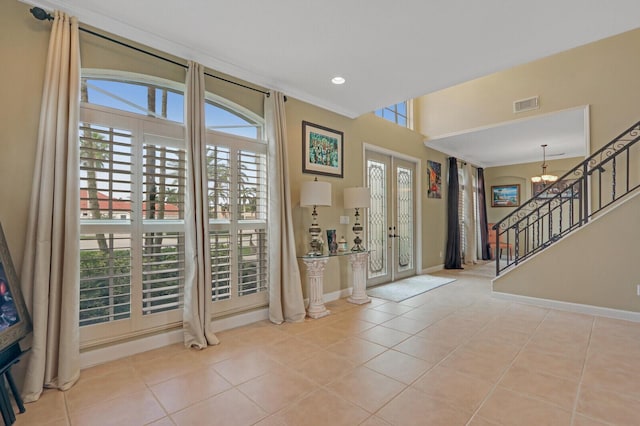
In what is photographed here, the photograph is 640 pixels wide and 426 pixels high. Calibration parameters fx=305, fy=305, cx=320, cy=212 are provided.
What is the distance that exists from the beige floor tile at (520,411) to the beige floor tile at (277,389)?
3.72 ft

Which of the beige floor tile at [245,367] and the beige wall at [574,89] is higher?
the beige wall at [574,89]

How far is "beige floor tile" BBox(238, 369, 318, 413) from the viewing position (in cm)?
200

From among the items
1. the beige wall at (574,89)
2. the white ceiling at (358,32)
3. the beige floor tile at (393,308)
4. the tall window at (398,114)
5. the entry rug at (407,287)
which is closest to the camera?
the white ceiling at (358,32)

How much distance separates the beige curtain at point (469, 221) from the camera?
7.81m

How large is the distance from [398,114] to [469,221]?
11.6 feet

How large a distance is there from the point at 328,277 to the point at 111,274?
273cm

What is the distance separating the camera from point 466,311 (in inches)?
154

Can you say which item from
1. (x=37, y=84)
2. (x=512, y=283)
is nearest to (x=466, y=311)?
(x=512, y=283)

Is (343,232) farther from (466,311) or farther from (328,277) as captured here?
(466,311)

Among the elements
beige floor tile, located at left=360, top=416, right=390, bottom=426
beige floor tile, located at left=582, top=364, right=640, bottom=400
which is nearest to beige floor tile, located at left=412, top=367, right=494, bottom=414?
beige floor tile, located at left=360, top=416, right=390, bottom=426

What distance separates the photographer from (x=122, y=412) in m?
1.91

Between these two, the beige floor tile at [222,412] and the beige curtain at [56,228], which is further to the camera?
the beige curtain at [56,228]

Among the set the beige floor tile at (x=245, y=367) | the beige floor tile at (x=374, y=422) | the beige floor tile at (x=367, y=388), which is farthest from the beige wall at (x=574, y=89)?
the beige floor tile at (x=245, y=367)

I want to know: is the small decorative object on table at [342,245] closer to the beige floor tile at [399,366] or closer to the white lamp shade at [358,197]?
the white lamp shade at [358,197]
